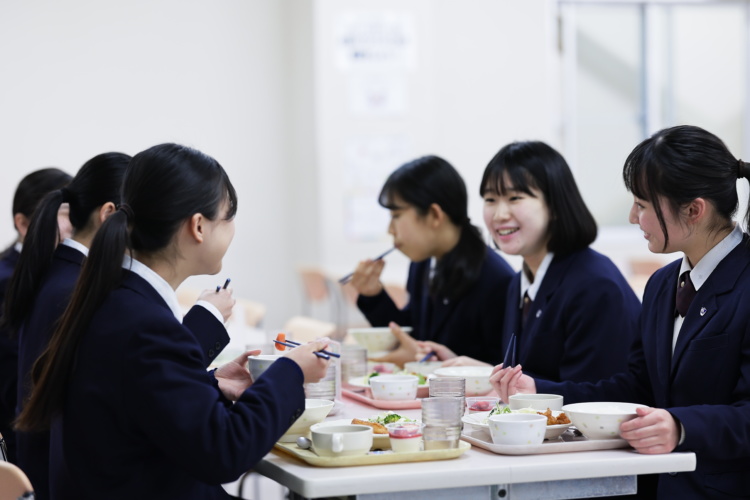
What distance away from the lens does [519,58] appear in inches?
269

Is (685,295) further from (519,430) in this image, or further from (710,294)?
(519,430)

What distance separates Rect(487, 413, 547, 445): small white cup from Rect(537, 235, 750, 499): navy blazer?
0.81 feet

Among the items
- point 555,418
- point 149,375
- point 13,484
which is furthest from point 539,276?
point 13,484

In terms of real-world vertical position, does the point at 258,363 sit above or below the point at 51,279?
below

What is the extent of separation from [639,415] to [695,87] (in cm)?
652

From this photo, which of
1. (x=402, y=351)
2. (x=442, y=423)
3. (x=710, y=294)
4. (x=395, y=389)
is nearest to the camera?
(x=442, y=423)

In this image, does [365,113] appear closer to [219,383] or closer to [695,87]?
[695,87]

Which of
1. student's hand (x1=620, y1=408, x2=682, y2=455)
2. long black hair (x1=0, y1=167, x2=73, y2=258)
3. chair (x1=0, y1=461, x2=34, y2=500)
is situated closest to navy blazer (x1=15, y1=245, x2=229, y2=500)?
chair (x1=0, y1=461, x2=34, y2=500)

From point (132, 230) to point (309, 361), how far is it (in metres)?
0.38

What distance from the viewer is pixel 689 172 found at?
187cm

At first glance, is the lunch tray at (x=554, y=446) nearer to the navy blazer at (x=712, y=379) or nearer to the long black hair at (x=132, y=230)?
the navy blazer at (x=712, y=379)

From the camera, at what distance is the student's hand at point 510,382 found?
198cm

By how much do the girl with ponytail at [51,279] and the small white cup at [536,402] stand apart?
2.05ft

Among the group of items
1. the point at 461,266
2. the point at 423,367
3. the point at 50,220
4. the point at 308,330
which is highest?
the point at 50,220
